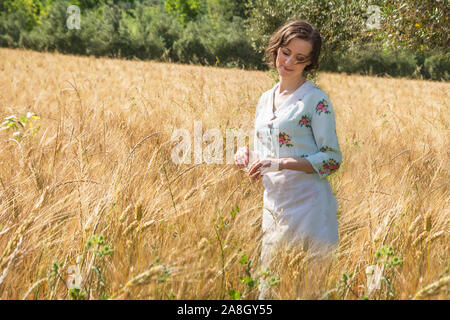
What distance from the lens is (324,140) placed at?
1444mm

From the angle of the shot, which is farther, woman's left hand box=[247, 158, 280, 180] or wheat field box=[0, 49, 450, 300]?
woman's left hand box=[247, 158, 280, 180]

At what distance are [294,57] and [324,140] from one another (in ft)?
1.30

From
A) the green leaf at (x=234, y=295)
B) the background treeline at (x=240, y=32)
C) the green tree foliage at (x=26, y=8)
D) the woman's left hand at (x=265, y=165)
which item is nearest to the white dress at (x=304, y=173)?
the woman's left hand at (x=265, y=165)

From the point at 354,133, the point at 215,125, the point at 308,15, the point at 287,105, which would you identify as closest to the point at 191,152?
the point at 215,125

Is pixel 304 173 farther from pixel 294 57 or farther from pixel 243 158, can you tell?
pixel 294 57

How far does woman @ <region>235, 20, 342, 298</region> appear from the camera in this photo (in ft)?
4.76

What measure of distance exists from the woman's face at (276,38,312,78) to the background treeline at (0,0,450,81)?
278 cm

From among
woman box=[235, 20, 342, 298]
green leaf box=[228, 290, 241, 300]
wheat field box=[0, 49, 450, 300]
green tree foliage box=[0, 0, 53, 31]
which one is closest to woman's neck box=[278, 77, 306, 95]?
woman box=[235, 20, 342, 298]

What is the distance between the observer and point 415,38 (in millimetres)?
4188

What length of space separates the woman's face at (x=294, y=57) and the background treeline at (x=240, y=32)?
2.78 meters

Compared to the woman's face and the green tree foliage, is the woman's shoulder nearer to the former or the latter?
the woman's face

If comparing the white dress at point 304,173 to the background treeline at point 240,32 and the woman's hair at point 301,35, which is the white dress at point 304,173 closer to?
the woman's hair at point 301,35

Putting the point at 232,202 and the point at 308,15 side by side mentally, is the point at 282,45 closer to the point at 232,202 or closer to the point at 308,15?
the point at 232,202

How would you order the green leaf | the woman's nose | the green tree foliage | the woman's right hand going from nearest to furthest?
the green leaf < the woman's nose < the woman's right hand < the green tree foliage
